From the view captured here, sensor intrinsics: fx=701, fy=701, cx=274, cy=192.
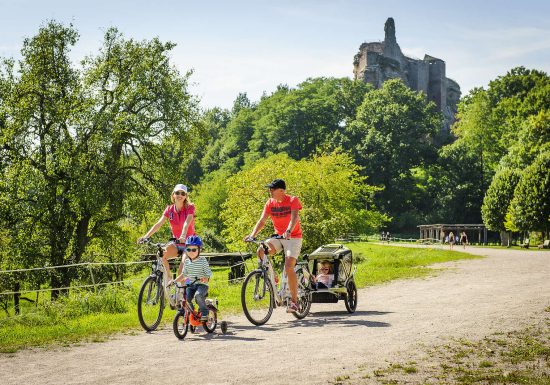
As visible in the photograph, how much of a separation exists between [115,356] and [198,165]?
11030cm

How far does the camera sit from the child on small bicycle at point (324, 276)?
1287cm

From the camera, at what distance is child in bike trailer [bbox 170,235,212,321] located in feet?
33.9

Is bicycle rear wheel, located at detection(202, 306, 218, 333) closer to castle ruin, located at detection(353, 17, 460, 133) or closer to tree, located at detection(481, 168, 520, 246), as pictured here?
tree, located at detection(481, 168, 520, 246)

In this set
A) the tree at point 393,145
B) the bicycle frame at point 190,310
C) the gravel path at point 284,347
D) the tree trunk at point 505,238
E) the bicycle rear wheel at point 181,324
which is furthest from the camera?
the tree at point 393,145

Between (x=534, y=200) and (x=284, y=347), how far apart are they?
186 feet

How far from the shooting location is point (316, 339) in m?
9.77

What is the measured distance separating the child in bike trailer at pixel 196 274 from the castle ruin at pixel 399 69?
117 m

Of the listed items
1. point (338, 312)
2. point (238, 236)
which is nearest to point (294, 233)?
point (338, 312)

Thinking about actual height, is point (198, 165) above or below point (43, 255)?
above

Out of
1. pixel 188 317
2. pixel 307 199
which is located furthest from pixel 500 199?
pixel 188 317

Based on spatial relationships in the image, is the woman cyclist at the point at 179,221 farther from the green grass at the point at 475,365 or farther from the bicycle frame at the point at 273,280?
the green grass at the point at 475,365

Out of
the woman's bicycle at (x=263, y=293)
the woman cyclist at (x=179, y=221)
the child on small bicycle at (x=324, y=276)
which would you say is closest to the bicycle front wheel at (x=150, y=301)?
the woman cyclist at (x=179, y=221)

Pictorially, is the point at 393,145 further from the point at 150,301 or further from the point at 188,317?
the point at 188,317

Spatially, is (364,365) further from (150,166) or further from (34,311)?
(150,166)
